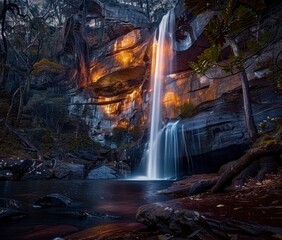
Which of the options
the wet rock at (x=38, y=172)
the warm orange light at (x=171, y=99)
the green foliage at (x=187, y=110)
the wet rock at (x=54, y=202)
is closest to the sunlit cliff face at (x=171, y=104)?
the warm orange light at (x=171, y=99)

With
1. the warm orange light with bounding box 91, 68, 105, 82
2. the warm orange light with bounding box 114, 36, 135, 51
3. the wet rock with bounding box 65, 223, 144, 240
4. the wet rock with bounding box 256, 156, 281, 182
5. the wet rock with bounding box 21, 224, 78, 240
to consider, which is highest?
the warm orange light with bounding box 114, 36, 135, 51

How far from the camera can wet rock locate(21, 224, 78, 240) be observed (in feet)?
16.2

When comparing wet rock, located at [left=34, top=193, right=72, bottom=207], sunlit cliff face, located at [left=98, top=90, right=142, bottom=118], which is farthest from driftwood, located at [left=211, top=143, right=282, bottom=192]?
sunlit cliff face, located at [left=98, top=90, right=142, bottom=118]

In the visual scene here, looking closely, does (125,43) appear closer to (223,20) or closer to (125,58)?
(125,58)

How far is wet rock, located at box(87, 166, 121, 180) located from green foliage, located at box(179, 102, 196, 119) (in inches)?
248

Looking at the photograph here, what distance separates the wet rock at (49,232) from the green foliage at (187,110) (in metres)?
15.9

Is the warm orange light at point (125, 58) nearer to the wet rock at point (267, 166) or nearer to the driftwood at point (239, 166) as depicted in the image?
the wet rock at point (267, 166)

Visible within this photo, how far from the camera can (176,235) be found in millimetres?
3717

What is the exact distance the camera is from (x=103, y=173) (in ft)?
62.6

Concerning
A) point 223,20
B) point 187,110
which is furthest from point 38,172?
point 223,20

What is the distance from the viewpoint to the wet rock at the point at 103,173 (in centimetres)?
1878

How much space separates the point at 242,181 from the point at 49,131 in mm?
23328

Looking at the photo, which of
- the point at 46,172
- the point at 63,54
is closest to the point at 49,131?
the point at 46,172

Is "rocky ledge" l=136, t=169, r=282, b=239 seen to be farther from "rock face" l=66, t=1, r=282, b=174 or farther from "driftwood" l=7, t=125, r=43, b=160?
"driftwood" l=7, t=125, r=43, b=160
